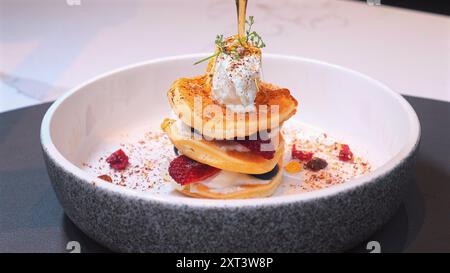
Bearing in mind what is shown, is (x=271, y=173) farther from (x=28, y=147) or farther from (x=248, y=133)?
(x=28, y=147)

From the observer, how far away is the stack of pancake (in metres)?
1.55

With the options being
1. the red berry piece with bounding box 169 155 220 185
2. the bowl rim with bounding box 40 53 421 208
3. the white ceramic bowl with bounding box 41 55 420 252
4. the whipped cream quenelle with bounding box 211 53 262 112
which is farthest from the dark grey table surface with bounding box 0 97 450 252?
the whipped cream quenelle with bounding box 211 53 262 112

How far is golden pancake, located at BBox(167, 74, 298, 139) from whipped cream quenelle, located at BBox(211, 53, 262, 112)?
24mm

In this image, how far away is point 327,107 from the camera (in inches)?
84.7

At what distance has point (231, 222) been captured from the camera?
1.25 m

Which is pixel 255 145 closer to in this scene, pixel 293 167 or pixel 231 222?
pixel 293 167

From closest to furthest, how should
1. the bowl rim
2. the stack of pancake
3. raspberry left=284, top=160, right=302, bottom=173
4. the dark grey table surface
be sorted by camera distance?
the bowl rim < the dark grey table surface < the stack of pancake < raspberry left=284, top=160, right=302, bottom=173

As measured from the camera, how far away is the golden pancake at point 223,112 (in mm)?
1535

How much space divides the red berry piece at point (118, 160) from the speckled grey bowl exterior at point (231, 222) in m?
0.43

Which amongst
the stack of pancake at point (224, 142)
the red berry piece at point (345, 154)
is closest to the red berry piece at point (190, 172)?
the stack of pancake at point (224, 142)

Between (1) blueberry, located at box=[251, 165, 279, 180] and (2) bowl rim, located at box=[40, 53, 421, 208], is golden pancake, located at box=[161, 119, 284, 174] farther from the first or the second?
(2) bowl rim, located at box=[40, 53, 421, 208]

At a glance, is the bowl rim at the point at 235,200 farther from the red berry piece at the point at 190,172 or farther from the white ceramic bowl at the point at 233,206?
the red berry piece at the point at 190,172

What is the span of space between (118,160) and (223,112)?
47 centimetres
